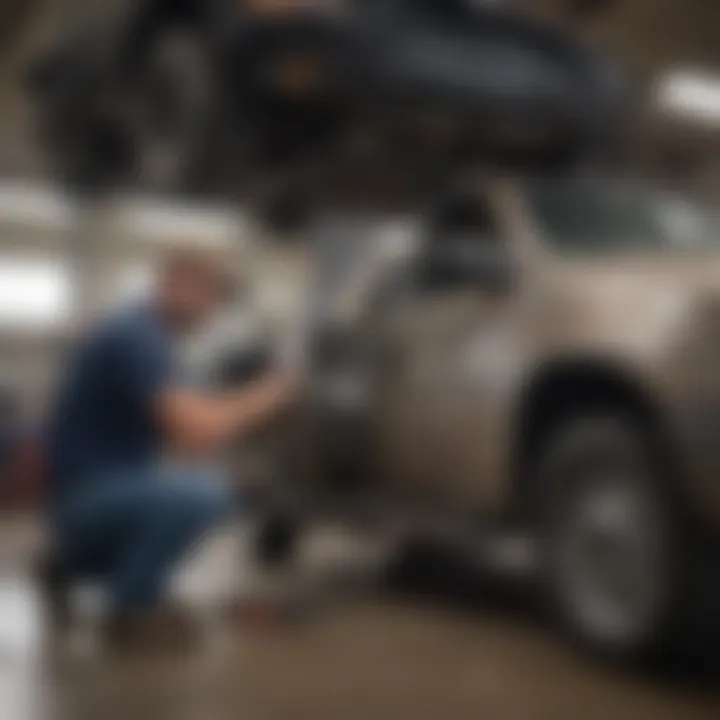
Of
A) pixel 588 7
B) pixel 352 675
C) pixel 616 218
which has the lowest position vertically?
pixel 352 675

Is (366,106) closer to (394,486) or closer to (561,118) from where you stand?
(561,118)

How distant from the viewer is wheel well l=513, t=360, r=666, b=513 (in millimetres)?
694

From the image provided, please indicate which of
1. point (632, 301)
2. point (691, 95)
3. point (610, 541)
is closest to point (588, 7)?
point (691, 95)

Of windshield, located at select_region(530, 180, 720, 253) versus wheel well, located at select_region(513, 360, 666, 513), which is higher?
windshield, located at select_region(530, 180, 720, 253)

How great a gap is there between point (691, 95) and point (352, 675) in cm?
41

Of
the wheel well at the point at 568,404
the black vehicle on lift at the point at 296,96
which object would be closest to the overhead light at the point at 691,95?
the black vehicle on lift at the point at 296,96

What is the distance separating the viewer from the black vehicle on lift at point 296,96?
681 millimetres

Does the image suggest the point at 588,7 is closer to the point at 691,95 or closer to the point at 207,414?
the point at 691,95

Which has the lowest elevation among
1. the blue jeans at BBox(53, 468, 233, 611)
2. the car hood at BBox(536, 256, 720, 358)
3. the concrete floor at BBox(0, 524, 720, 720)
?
the concrete floor at BBox(0, 524, 720, 720)

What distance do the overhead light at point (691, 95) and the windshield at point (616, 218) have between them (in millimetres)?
63

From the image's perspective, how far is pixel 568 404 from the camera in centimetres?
71

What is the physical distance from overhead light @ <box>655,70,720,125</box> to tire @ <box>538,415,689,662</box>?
0.20m

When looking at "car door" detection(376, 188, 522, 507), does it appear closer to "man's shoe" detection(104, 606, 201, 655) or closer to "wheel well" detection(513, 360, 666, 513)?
"wheel well" detection(513, 360, 666, 513)

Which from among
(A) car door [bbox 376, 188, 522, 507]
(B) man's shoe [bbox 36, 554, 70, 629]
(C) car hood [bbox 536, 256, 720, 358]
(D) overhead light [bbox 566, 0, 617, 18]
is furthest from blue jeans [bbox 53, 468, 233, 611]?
(D) overhead light [bbox 566, 0, 617, 18]
